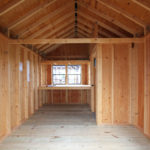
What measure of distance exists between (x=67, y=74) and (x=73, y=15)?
3.47 metres

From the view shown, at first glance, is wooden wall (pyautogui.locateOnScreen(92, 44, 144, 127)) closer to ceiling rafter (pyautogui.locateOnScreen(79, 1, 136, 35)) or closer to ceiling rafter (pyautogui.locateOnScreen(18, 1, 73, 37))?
ceiling rafter (pyautogui.locateOnScreen(79, 1, 136, 35))

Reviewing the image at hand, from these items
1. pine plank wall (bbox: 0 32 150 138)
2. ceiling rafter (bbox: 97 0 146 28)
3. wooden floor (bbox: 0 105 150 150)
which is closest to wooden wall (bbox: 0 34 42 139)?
pine plank wall (bbox: 0 32 150 138)

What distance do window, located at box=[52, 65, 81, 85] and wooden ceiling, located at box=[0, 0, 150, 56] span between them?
2856mm

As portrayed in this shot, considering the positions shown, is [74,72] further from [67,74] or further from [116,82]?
[116,82]

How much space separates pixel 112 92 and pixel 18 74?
298 centimetres

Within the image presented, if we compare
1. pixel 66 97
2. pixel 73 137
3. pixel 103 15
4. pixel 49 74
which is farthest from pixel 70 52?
pixel 73 137

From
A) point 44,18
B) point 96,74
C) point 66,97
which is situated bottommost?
point 66,97

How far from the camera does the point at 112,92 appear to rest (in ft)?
12.8

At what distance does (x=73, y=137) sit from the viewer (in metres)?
3.13

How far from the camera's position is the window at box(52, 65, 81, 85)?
23.9ft

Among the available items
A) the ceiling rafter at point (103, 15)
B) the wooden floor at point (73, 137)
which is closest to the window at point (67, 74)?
the wooden floor at point (73, 137)

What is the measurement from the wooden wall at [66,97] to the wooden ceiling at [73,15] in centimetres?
333

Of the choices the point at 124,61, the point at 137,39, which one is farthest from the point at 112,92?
the point at 137,39

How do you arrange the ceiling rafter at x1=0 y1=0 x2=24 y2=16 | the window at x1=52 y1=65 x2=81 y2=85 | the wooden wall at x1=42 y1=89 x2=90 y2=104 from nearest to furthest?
the ceiling rafter at x1=0 y1=0 x2=24 y2=16
the wooden wall at x1=42 y1=89 x2=90 y2=104
the window at x1=52 y1=65 x2=81 y2=85
